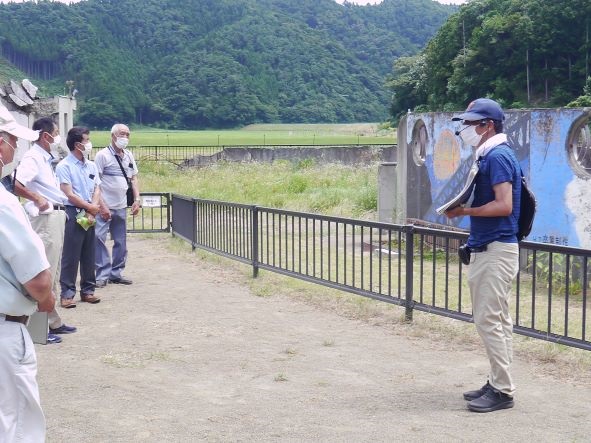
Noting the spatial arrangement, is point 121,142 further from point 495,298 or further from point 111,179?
point 495,298

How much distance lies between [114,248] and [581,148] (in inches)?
241

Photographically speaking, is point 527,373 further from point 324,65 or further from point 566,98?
point 324,65

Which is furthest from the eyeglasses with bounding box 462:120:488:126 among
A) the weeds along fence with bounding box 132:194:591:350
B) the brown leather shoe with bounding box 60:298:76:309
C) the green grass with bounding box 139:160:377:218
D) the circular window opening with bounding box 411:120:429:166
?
the green grass with bounding box 139:160:377:218

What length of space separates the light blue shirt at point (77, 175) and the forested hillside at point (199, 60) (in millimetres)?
118221

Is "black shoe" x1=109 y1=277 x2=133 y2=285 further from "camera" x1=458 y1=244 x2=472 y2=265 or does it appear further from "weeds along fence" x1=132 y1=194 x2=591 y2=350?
"camera" x1=458 y1=244 x2=472 y2=265

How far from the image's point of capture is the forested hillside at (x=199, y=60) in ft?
449

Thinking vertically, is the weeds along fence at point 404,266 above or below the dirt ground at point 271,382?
above

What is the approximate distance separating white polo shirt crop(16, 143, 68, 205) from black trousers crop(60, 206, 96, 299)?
44.3 inches

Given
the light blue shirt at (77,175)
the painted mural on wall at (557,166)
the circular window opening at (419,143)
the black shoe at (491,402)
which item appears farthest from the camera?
the circular window opening at (419,143)

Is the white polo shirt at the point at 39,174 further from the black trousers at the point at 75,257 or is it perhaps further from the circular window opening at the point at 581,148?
the circular window opening at the point at 581,148

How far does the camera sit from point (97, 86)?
130 m

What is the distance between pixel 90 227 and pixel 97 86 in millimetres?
124318

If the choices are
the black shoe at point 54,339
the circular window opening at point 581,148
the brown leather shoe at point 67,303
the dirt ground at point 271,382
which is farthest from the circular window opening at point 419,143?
the black shoe at point 54,339

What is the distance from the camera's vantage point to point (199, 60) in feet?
474
